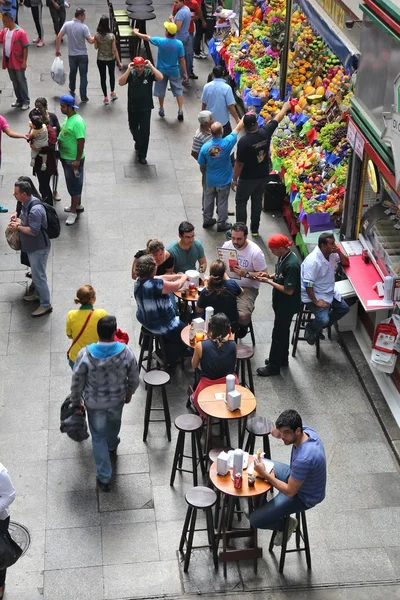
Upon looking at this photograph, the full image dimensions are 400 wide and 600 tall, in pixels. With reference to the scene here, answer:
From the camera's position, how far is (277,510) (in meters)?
7.21

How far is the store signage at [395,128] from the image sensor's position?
8477mm

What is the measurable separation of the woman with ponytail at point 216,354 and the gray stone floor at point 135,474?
3.25ft

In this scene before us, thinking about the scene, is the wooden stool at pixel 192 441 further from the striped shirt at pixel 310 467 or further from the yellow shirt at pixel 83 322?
the striped shirt at pixel 310 467

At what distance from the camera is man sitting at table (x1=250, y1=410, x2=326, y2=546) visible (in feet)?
22.4

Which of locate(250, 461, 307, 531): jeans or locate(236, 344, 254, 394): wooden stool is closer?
locate(250, 461, 307, 531): jeans

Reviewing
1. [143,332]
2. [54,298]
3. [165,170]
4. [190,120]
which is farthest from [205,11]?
[143,332]

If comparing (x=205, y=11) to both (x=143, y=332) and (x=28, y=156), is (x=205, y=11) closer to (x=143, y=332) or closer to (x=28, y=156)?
(x=28, y=156)

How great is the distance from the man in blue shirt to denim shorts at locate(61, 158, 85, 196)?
5.66 ft

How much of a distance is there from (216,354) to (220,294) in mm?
1013

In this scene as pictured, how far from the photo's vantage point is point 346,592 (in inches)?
292

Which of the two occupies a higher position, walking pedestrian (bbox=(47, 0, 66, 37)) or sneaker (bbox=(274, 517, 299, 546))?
sneaker (bbox=(274, 517, 299, 546))

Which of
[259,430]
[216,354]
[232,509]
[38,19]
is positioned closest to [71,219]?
[216,354]

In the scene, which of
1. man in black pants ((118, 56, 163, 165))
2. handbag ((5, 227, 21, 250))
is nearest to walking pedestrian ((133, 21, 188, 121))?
man in black pants ((118, 56, 163, 165))

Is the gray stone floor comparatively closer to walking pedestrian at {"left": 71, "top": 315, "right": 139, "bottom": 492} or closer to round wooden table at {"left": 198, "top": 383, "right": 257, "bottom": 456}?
walking pedestrian at {"left": 71, "top": 315, "right": 139, "bottom": 492}
